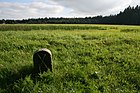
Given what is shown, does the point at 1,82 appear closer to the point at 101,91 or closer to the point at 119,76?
the point at 101,91

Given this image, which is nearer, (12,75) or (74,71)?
(12,75)

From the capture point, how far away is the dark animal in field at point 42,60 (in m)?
9.44

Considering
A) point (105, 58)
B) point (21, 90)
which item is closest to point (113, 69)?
point (105, 58)

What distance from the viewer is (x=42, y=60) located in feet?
31.0

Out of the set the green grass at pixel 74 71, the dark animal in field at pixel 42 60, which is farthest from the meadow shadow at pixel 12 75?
the dark animal in field at pixel 42 60

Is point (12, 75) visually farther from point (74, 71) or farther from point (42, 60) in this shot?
point (74, 71)

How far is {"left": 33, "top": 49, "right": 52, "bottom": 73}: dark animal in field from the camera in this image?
9438mm

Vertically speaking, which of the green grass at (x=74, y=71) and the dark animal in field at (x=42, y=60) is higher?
the dark animal in field at (x=42, y=60)

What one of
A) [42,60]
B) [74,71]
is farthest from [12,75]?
[74,71]

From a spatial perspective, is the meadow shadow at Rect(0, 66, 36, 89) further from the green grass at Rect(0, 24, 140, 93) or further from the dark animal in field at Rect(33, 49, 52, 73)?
the dark animal in field at Rect(33, 49, 52, 73)

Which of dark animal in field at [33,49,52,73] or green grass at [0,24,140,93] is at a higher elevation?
dark animal in field at [33,49,52,73]

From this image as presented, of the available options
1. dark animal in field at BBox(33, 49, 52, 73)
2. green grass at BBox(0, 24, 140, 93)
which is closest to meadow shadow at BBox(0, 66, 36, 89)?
green grass at BBox(0, 24, 140, 93)

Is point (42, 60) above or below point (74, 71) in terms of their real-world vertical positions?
above

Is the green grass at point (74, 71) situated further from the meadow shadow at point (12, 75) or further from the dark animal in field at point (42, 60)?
the dark animal in field at point (42, 60)
